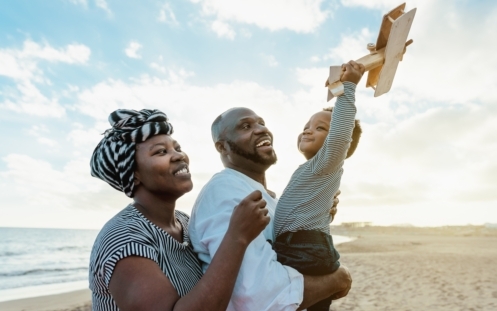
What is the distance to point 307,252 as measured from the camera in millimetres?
2443

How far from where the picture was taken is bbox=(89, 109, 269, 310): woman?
178 cm

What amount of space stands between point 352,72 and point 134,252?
5.29ft

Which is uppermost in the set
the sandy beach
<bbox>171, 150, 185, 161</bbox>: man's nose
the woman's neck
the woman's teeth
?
<bbox>171, 150, 185, 161</bbox>: man's nose

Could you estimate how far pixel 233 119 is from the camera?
2977 millimetres

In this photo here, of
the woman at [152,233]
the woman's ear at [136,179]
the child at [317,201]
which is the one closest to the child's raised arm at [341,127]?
the child at [317,201]

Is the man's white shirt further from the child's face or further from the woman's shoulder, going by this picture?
the child's face

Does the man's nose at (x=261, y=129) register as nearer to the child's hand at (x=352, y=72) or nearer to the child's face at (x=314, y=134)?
the child's face at (x=314, y=134)

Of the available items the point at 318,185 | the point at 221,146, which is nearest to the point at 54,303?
the point at 221,146

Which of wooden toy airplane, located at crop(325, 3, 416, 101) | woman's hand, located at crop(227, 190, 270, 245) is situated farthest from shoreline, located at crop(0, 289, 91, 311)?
wooden toy airplane, located at crop(325, 3, 416, 101)

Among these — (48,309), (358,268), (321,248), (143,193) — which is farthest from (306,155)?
(358,268)

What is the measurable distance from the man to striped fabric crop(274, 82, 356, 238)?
6.8 inches

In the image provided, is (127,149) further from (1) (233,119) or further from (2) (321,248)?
(2) (321,248)

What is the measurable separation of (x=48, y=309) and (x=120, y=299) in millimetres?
10683

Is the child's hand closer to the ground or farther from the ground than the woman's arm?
farther from the ground
